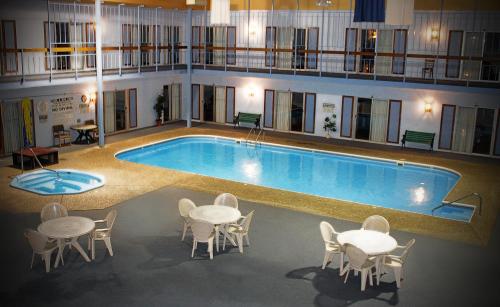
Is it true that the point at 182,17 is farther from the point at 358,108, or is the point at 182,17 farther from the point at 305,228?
the point at 305,228

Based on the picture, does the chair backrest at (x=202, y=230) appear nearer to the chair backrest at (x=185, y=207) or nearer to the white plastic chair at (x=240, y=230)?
the white plastic chair at (x=240, y=230)

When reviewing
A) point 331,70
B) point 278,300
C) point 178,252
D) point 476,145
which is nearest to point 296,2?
point 331,70

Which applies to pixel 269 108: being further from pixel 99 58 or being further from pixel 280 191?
pixel 280 191

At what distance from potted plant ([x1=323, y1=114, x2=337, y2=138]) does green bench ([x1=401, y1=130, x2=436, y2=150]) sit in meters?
2.92

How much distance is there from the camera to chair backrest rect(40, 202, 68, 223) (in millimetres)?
10797

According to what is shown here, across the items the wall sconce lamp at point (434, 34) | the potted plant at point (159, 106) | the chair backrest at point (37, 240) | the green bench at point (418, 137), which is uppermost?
the wall sconce lamp at point (434, 34)

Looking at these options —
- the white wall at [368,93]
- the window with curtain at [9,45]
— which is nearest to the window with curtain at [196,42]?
the white wall at [368,93]

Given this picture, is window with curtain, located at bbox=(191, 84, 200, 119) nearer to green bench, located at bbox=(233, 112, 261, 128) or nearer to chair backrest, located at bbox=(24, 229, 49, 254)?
green bench, located at bbox=(233, 112, 261, 128)

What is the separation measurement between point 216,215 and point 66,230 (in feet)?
9.49

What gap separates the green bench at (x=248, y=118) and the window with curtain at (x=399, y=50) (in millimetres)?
6382

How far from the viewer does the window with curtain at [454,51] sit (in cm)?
1980

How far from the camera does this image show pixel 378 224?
1072cm

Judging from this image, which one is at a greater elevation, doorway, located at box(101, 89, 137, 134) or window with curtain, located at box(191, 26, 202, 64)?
window with curtain, located at box(191, 26, 202, 64)

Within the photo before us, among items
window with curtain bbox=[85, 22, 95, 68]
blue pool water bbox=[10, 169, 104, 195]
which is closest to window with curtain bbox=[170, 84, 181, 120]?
window with curtain bbox=[85, 22, 95, 68]
